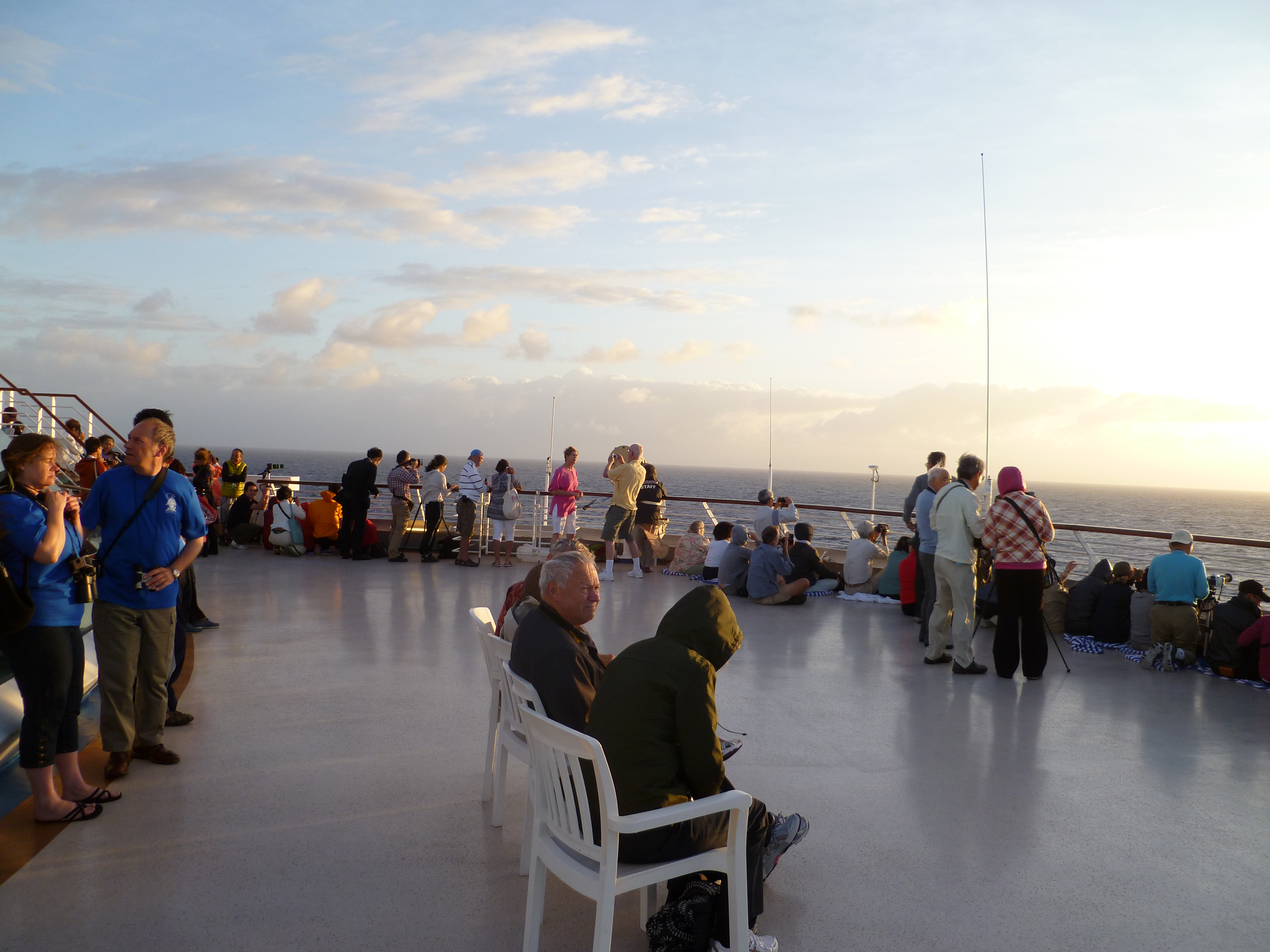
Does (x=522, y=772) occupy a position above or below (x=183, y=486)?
below

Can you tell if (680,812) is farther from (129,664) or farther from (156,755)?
(156,755)

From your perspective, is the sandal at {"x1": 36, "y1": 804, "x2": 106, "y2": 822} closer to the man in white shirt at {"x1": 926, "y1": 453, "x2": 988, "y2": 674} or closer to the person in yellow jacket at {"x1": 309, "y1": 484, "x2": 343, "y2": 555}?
the man in white shirt at {"x1": 926, "y1": 453, "x2": 988, "y2": 674}

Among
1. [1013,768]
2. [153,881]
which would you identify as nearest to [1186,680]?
[1013,768]

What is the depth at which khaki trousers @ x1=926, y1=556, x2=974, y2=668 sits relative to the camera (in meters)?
5.66

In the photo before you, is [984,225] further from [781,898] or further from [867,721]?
[781,898]

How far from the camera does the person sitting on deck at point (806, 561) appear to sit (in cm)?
828

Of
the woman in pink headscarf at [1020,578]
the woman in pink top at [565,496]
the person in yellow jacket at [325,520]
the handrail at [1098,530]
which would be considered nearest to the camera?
the woman in pink headscarf at [1020,578]

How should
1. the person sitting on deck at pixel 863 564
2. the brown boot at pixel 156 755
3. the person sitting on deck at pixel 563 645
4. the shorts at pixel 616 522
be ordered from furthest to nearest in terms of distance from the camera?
1. the shorts at pixel 616 522
2. the person sitting on deck at pixel 863 564
3. the brown boot at pixel 156 755
4. the person sitting on deck at pixel 563 645

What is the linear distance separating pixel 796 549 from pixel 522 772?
5206 mm

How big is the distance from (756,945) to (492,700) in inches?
54.6

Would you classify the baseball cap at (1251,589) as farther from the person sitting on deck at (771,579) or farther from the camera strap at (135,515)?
the camera strap at (135,515)

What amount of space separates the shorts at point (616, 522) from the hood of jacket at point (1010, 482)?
4700 mm

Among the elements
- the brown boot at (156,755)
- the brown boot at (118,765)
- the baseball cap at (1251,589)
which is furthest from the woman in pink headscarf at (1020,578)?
the brown boot at (118,765)

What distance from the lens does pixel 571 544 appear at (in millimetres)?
3305
